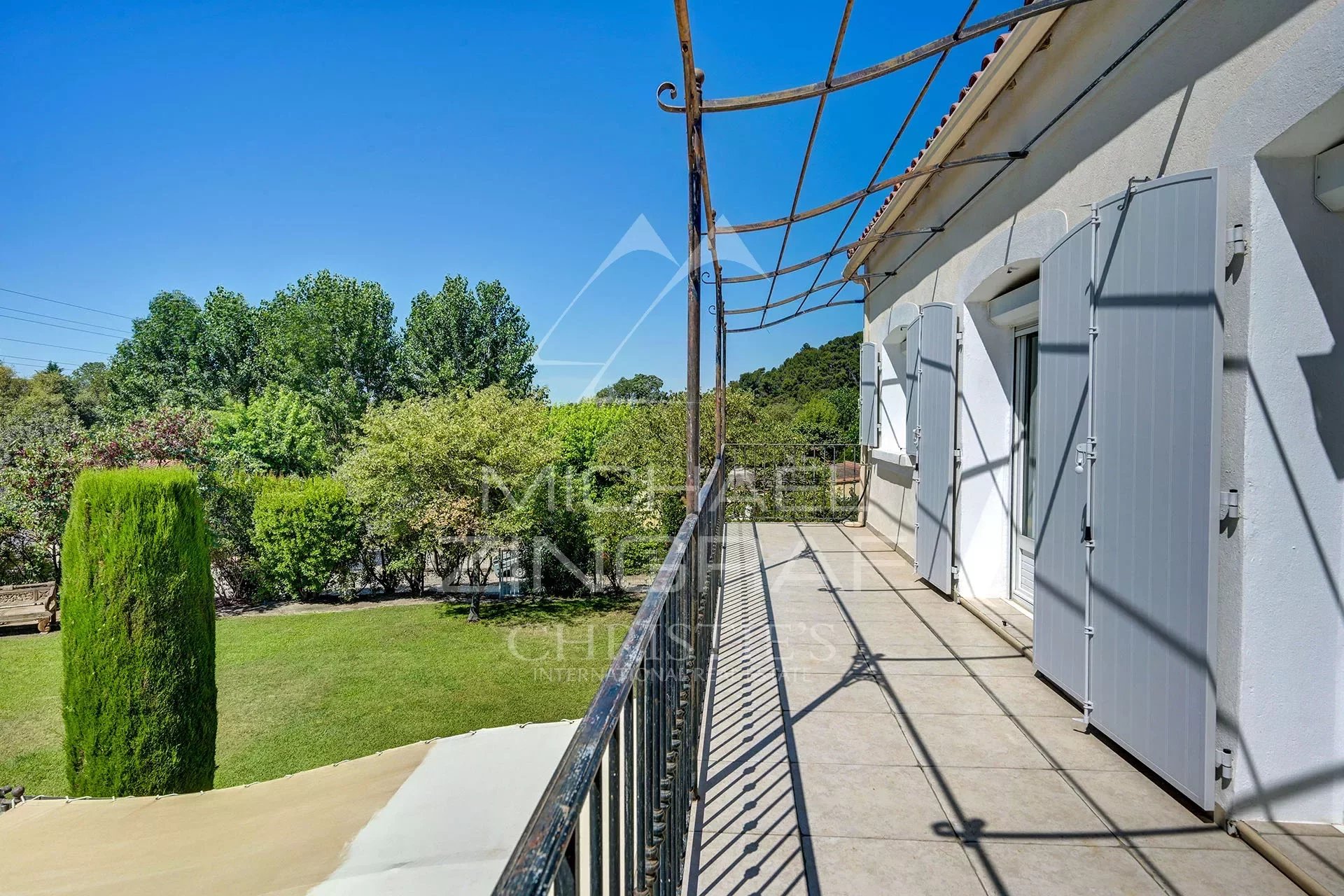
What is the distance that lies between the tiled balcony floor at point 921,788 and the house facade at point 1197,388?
0.22 meters

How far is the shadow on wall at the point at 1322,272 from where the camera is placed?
1876mm

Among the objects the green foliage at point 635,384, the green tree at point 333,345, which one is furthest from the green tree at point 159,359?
the green foliage at point 635,384

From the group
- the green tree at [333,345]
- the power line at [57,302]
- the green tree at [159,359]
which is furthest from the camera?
the power line at [57,302]

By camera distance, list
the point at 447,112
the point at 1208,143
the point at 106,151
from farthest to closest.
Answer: the point at 106,151 → the point at 447,112 → the point at 1208,143

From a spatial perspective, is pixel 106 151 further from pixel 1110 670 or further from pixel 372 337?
pixel 1110 670

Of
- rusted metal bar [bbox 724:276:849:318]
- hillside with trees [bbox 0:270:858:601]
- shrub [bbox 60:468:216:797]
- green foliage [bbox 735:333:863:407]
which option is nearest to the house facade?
rusted metal bar [bbox 724:276:849:318]

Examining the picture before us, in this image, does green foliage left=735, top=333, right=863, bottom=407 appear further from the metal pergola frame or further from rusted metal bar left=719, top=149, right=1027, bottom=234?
rusted metal bar left=719, top=149, right=1027, bottom=234

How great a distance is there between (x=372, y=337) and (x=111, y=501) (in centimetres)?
2248

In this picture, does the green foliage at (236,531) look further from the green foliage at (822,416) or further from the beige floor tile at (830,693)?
the green foliage at (822,416)

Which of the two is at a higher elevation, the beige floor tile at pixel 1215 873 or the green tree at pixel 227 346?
the green tree at pixel 227 346

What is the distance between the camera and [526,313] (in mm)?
28906

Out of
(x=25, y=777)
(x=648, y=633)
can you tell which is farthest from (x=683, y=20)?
(x=25, y=777)

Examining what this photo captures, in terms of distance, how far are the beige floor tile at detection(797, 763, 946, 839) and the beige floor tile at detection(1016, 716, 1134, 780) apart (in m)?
0.62

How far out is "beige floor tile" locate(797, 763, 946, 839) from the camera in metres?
2.05
